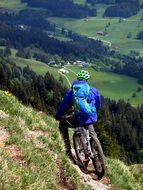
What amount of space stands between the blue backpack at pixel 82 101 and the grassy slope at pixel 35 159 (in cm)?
184

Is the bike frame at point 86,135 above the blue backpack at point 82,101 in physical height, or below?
below

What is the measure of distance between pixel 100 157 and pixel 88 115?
1710mm

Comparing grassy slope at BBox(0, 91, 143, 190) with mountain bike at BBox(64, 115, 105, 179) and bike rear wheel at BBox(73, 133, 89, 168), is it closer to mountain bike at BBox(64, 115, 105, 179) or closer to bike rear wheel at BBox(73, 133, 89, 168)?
bike rear wheel at BBox(73, 133, 89, 168)

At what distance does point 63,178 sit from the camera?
16594 mm

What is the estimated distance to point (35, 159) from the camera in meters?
15.8

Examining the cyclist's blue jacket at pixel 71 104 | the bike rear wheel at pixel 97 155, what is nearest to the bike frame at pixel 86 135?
the bike rear wheel at pixel 97 155

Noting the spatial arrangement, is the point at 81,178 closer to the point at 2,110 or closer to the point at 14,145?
the point at 14,145

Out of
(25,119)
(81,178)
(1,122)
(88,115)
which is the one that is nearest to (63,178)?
(81,178)

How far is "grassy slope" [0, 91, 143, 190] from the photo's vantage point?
13383 mm

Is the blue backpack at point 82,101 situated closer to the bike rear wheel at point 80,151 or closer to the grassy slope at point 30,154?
the bike rear wheel at point 80,151

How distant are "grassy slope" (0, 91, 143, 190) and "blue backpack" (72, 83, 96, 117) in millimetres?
1839

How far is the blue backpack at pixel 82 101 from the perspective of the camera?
17.5 m

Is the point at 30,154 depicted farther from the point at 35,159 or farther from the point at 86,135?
the point at 86,135

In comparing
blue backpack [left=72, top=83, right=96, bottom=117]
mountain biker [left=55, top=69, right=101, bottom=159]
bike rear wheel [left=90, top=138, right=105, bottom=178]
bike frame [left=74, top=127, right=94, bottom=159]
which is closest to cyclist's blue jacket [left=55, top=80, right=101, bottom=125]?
mountain biker [left=55, top=69, right=101, bottom=159]
